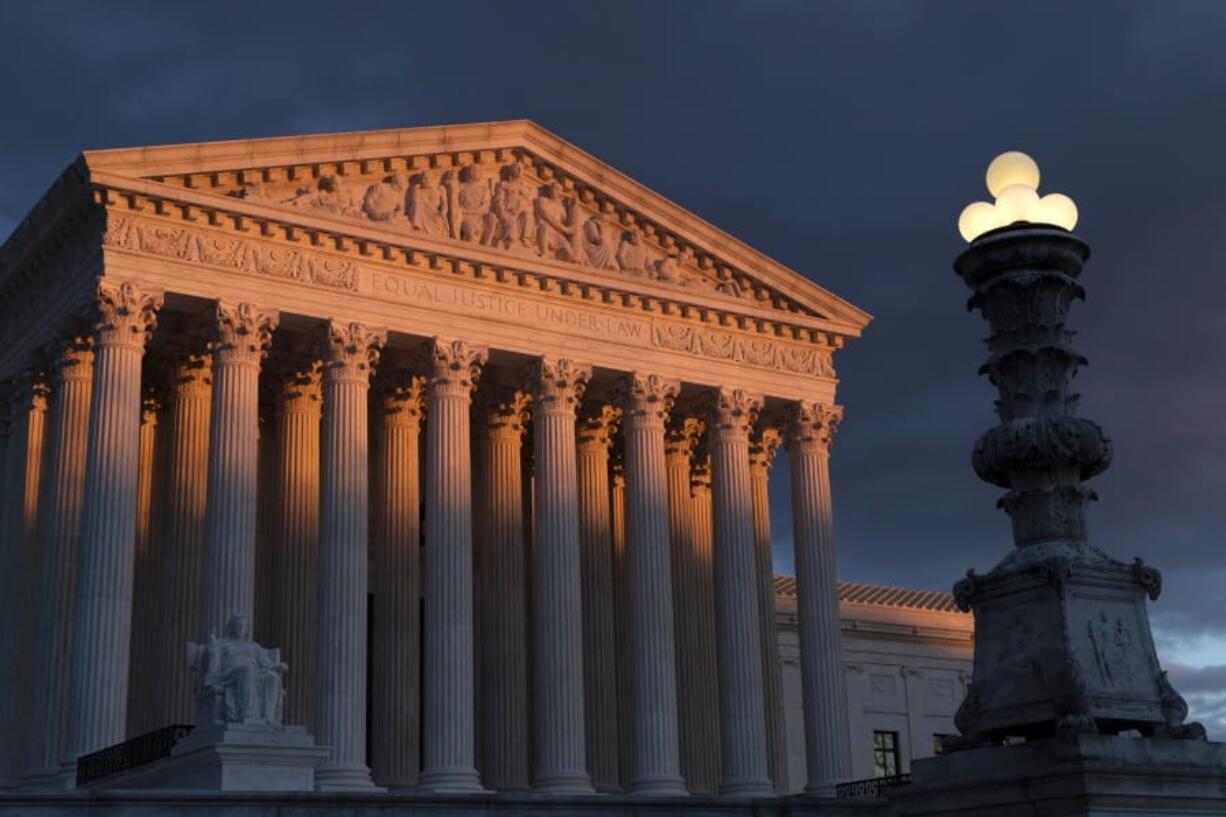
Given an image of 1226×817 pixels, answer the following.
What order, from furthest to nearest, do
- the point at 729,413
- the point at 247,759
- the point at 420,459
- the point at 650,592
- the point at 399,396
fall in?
1. the point at 420,459
2. the point at 729,413
3. the point at 399,396
4. the point at 650,592
5. the point at 247,759

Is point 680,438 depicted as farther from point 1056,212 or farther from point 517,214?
point 1056,212

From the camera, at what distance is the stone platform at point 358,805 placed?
19.9 m

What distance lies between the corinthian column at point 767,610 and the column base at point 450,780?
11.0m

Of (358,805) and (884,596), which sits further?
(884,596)

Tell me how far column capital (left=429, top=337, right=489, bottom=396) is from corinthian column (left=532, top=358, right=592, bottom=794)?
2.02m

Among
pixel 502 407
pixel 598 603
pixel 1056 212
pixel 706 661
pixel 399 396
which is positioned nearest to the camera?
pixel 1056 212

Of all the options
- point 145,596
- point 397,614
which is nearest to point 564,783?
point 397,614

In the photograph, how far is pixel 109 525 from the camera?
1341 inches

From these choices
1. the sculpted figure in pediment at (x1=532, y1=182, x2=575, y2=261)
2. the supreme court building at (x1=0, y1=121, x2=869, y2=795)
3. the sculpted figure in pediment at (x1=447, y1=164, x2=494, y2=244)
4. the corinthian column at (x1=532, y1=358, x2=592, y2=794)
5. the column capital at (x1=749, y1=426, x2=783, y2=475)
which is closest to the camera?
the supreme court building at (x1=0, y1=121, x2=869, y2=795)

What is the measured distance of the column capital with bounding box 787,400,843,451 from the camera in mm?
45281

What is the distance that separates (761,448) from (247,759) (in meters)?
23.1

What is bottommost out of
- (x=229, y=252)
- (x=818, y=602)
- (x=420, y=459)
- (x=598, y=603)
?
(x=818, y=602)

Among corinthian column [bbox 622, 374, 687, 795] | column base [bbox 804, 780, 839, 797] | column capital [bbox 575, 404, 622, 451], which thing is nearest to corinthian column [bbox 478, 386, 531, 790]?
column capital [bbox 575, 404, 622, 451]

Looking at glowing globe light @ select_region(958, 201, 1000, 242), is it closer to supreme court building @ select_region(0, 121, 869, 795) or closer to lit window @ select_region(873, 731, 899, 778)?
supreme court building @ select_region(0, 121, 869, 795)
